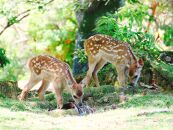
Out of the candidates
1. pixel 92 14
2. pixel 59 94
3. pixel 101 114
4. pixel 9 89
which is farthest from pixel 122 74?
pixel 92 14

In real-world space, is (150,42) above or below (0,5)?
below

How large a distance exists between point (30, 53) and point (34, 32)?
991 millimetres

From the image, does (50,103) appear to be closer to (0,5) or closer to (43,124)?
(43,124)

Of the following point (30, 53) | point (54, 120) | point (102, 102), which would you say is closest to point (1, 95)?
point (102, 102)

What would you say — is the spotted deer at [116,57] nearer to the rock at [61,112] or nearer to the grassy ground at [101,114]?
the grassy ground at [101,114]

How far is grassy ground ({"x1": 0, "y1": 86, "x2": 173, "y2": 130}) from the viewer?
9.16m

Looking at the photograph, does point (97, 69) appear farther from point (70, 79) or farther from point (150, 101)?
point (150, 101)

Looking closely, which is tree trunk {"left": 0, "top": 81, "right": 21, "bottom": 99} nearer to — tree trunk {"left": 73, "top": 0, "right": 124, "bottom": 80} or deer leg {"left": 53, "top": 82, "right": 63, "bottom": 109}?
deer leg {"left": 53, "top": 82, "right": 63, "bottom": 109}

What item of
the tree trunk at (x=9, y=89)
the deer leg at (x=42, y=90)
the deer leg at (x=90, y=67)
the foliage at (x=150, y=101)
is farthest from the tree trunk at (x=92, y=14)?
the foliage at (x=150, y=101)

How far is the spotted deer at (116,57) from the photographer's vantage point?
1391cm

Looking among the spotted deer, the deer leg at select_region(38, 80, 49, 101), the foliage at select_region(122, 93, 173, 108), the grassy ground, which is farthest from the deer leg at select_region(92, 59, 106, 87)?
the foliage at select_region(122, 93, 173, 108)

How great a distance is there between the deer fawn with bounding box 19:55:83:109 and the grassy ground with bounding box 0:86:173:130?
13.7 inches

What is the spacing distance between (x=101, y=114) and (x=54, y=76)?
2.09m

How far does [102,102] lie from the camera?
40.5 ft
